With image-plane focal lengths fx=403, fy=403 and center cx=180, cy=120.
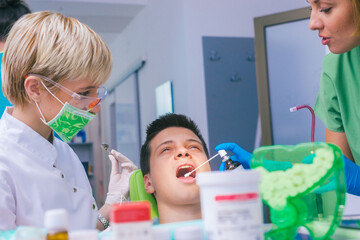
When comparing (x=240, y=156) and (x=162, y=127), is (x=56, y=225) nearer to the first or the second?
(x=240, y=156)

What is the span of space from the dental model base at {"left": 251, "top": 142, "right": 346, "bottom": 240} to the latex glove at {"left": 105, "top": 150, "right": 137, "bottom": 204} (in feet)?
2.87

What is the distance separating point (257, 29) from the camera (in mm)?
3123

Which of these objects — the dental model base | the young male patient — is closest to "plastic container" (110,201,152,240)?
the dental model base

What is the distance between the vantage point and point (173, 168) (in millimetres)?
1578

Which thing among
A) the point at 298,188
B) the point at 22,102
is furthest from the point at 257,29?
the point at 298,188

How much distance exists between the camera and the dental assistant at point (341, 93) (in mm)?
1428

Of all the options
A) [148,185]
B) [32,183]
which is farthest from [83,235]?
[148,185]

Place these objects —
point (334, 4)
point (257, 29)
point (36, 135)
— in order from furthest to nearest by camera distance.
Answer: point (257, 29), point (334, 4), point (36, 135)

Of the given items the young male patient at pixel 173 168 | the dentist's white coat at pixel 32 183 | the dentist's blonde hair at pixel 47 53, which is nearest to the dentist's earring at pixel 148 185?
the young male patient at pixel 173 168

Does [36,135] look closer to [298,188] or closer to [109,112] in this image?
[298,188]

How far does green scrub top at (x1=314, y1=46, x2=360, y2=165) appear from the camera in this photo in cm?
167

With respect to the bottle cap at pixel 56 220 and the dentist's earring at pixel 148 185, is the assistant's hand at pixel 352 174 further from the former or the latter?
the bottle cap at pixel 56 220

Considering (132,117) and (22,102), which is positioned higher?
(132,117)

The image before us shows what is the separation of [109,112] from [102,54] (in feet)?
19.4
